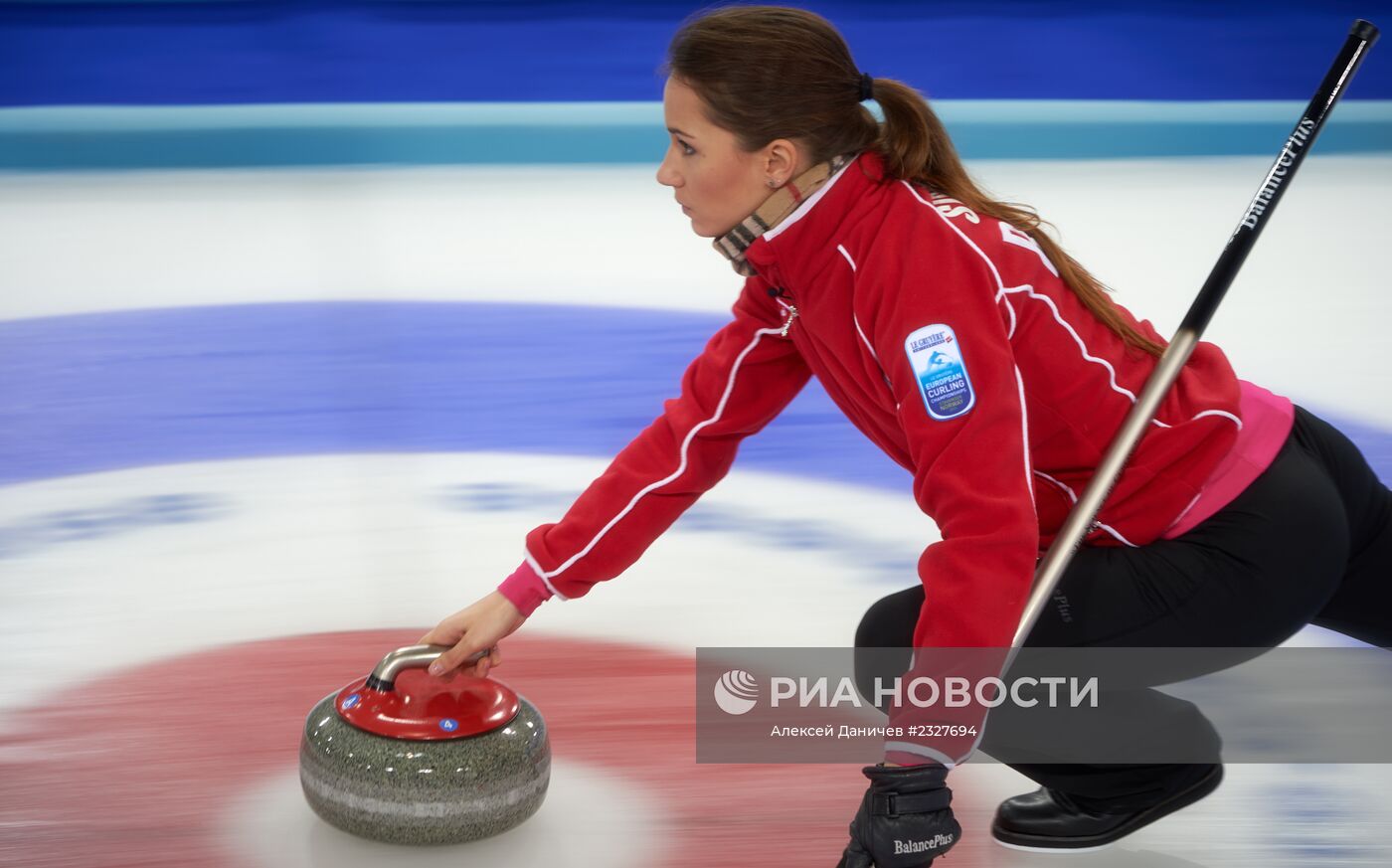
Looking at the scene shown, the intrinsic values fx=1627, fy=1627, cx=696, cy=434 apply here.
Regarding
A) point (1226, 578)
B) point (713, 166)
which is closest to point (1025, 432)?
point (1226, 578)

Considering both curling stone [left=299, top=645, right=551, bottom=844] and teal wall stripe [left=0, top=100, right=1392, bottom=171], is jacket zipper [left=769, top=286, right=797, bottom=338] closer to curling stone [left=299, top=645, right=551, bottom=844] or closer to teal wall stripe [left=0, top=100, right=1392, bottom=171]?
curling stone [left=299, top=645, right=551, bottom=844]

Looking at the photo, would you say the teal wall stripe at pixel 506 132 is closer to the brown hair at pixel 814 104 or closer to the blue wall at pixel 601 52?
the blue wall at pixel 601 52

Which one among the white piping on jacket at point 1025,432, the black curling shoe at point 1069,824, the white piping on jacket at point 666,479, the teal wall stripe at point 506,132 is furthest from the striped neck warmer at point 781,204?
the teal wall stripe at point 506,132

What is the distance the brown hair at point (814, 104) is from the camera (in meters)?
1.56

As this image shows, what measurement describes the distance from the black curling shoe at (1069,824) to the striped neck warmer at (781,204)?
718 millimetres

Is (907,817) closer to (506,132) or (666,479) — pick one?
(666,479)

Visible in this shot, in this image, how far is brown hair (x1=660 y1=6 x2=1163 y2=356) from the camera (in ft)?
5.11

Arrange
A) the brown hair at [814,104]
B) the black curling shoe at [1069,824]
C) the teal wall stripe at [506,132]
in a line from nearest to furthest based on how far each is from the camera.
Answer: the brown hair at [814,104] → the black curling shoe at [1069,824] → the teal wall stripe at [506,132]

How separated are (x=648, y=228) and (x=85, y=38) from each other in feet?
8.11

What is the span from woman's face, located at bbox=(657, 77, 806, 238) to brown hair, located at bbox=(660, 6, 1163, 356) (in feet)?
0.04

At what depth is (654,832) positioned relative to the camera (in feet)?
5.97

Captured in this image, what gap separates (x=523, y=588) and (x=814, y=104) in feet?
2.01

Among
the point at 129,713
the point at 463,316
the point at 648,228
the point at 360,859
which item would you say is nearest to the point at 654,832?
the point at 360,859

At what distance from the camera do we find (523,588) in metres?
1.79
